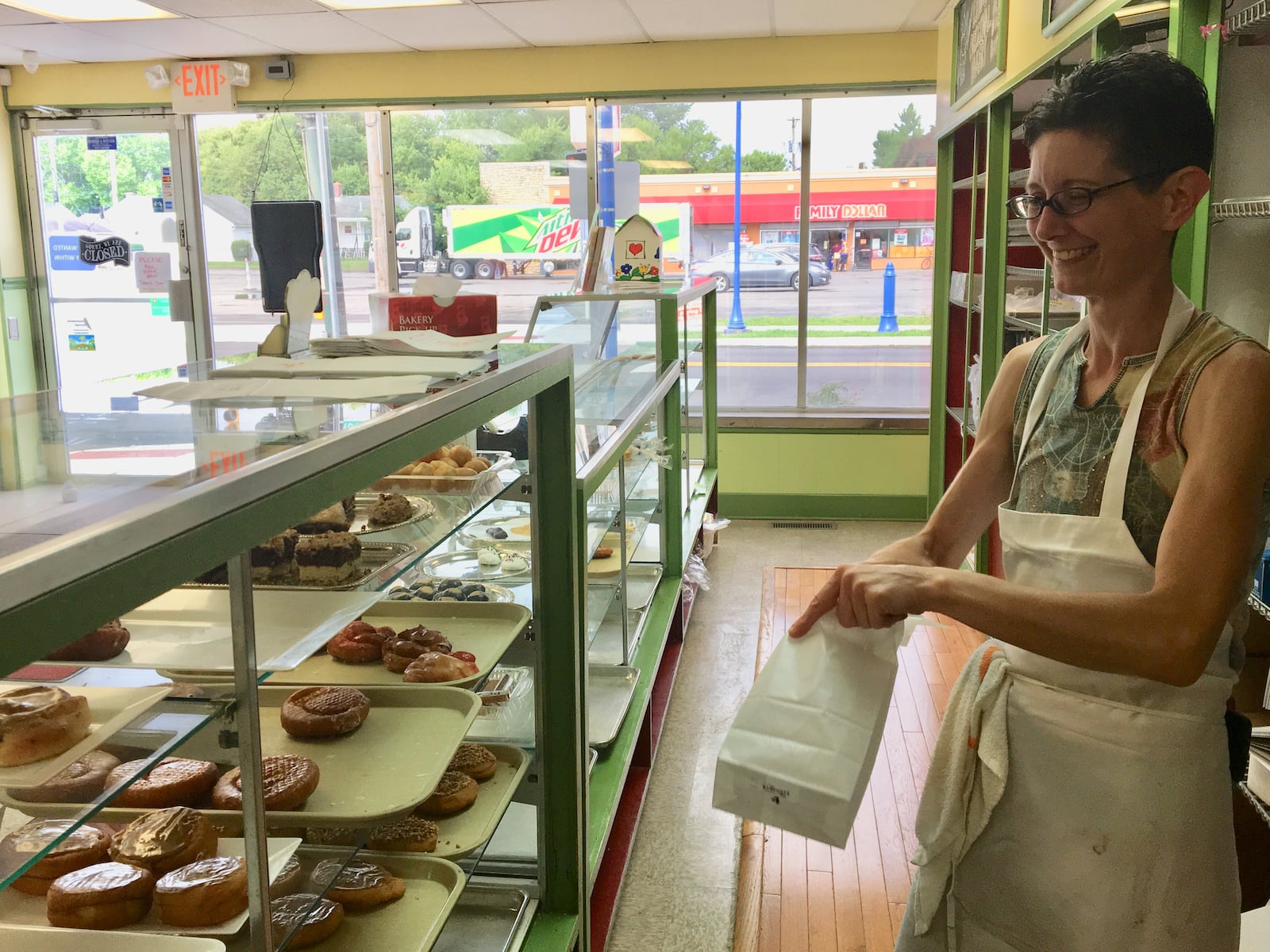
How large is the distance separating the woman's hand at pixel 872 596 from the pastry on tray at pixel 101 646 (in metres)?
0.81

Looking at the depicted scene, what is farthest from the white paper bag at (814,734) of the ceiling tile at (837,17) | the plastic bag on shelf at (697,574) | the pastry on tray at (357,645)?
the ceiling tile at (837,17)

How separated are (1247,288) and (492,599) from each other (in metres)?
1.70

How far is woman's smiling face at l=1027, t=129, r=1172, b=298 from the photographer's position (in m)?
1.32

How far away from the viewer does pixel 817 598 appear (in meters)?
1.43

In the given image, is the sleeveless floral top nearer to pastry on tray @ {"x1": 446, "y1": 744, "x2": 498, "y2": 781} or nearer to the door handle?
pastry on tray @ {"x1": 446, "y1": 744, "x2": 498, "y2": 781}

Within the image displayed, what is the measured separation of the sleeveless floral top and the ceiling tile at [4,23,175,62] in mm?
5856

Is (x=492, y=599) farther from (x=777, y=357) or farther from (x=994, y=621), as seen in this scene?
(x=777, y=357)

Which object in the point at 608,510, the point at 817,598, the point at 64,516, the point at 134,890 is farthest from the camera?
the point at 608,510

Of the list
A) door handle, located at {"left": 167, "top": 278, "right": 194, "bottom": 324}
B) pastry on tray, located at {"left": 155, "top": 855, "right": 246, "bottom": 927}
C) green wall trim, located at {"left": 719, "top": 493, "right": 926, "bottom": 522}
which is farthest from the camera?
door handle, located at {"left": 167, "top": 278, "right": 194, "bottom": 324}

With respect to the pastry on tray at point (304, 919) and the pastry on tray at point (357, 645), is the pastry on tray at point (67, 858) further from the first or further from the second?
the pastry on tray at point (357, 645)

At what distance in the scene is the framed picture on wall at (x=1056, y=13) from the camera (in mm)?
3105

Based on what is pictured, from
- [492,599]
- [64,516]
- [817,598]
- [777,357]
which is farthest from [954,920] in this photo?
[777,357]

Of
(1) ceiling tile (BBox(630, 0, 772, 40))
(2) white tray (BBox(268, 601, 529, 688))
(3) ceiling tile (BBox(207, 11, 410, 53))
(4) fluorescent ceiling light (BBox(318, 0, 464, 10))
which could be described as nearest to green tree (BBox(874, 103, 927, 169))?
(1) ceiling tile (BBox(630, 0, 772, 40))

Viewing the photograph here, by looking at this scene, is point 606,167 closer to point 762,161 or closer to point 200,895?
point 762,161
